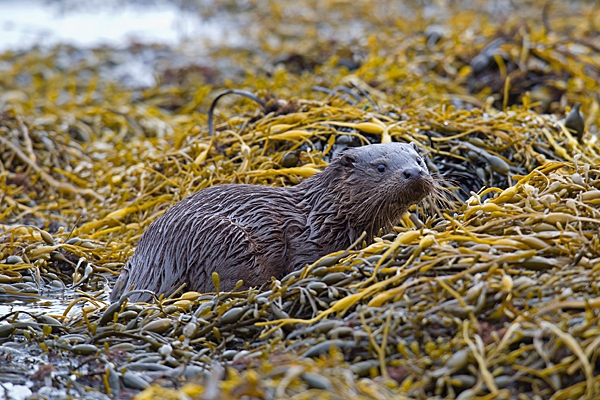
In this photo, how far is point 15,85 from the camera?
10.5 metres

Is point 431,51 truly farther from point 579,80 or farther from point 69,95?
point 69,95

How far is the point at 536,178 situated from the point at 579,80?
417 centimetres

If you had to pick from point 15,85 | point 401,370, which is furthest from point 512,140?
point 15,85

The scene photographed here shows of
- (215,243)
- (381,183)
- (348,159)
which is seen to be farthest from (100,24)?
(381,183)

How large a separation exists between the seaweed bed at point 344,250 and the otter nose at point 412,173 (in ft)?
0.75

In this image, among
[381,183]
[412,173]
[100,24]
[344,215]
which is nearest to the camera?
[412,173]

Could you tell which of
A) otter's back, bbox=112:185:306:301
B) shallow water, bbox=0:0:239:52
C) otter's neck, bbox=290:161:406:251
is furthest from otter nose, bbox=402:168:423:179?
shallow water, bbox=0:0:239:52

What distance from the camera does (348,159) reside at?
434 cm

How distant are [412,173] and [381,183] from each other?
0.62ft

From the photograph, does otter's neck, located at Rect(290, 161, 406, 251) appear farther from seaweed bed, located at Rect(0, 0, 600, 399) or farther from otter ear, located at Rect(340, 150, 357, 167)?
seaweed bed, located at Rect(0, 0, 600, 399)

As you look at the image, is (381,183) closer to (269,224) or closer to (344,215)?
(344,215)

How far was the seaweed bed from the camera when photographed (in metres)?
2.92

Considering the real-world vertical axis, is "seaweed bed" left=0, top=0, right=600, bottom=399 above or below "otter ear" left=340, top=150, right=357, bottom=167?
below

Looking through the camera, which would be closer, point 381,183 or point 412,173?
point 412,173
